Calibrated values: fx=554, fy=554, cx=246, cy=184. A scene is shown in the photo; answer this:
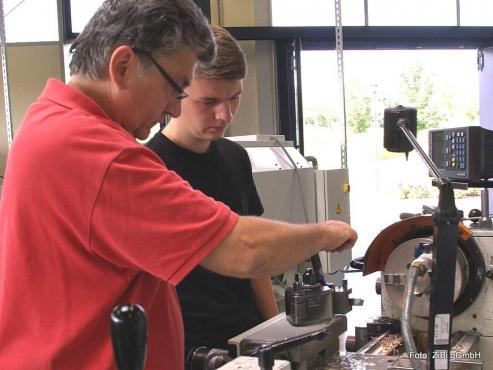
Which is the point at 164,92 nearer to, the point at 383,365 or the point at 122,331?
the point at 122,331

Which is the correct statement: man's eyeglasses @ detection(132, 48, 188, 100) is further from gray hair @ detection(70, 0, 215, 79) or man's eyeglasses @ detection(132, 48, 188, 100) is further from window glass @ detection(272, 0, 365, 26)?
window glass @ detection(272, 0, 365, 26)

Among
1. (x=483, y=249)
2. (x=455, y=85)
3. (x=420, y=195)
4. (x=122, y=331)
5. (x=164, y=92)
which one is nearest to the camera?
(x=122, y=331)

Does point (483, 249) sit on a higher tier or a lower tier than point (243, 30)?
lower

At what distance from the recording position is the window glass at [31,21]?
13.3 ft

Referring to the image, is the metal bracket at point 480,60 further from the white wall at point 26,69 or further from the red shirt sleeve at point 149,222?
the red shirt sleeve at point 149,222

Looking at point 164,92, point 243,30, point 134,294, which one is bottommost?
point 134,294

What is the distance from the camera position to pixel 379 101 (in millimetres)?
3979

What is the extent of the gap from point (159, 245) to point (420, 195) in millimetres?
3406

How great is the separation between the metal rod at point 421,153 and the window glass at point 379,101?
2.75 metres

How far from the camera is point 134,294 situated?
32.1 inches

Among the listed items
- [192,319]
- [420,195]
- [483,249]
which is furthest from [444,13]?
[192,319]

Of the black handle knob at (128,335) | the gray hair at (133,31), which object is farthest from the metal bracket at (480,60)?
the black handle knob at (128,335)

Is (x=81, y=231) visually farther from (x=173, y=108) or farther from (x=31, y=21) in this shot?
(x=31, y=21)

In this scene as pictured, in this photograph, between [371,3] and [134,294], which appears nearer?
[134,294]
